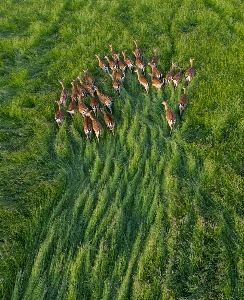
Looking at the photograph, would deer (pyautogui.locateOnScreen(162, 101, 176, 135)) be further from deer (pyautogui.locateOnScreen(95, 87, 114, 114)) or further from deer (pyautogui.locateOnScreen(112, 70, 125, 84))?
deer (pyautogui.locateOnScreen(112, 70, 125, 84))

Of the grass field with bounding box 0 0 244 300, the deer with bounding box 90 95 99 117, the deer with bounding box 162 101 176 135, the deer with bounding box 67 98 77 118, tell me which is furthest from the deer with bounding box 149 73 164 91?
the deer with bounding box 67 98 77 118

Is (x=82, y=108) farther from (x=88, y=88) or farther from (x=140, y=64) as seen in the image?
(x=140, y=64)

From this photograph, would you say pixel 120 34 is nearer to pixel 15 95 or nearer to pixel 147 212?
pixel 15 95

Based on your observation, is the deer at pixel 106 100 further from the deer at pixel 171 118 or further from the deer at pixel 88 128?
the deer at pixel 171 118

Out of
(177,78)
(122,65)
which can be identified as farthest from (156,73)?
(122,65)

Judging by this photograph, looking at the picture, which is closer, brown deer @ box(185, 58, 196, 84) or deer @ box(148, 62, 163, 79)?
brown deer @ box(185, 58, 196, 84)

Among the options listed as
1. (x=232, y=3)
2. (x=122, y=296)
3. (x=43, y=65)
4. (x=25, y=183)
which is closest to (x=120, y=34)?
(x=43, y=65)

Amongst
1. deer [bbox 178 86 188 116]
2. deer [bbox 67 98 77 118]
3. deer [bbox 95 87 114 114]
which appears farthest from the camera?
deer [bbox 95 87 114 114]
